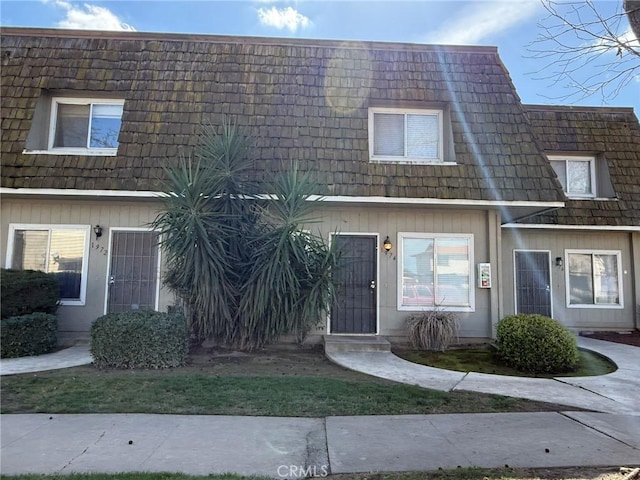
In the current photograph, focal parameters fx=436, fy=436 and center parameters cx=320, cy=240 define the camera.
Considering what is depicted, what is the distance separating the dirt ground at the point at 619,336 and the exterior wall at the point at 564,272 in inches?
9.1

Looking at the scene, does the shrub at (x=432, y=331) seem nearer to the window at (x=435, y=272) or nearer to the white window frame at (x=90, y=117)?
the window at (x=435, y=272)

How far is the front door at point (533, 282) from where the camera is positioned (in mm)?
11547

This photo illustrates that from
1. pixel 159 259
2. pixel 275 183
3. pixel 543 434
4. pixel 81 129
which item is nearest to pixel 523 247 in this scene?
pixel 275 183

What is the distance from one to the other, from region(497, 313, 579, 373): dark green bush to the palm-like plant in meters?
3.30

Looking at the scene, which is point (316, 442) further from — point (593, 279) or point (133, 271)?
point (593, 279)

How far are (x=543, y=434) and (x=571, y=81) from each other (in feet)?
12.1

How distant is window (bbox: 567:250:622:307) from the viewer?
11641 millimetres

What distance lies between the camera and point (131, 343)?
685 centimetres

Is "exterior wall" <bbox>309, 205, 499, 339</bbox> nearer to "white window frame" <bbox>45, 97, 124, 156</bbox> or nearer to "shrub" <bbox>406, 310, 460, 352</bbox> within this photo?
"shrub" <bbox>406, 310, 460, 352</bbox>

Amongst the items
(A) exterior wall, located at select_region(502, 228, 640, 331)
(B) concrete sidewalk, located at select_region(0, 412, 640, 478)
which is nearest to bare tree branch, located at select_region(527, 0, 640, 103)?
(B) concrete sidewalk, located at select_region(0, 412, 640, 478)

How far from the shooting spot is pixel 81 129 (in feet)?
31.2

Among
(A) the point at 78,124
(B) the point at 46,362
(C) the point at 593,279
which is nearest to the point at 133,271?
(B) the point at 46,362

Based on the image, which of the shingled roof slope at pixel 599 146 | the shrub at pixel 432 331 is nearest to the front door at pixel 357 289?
the shrub at pixel 432 331

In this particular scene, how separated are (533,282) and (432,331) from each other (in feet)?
15.5
